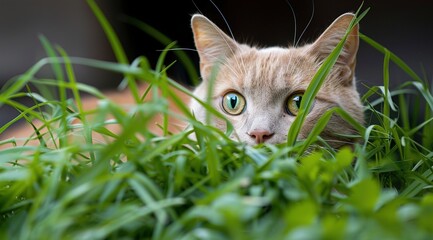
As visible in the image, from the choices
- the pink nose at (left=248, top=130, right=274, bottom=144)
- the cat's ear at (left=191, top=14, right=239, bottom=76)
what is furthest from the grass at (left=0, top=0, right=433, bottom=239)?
the cat's ear at (left=191, top=14, right=239, bottom=76)

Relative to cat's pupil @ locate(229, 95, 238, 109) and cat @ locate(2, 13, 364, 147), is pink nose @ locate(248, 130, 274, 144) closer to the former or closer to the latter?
cat @ locate(2, 13, 364, 147)

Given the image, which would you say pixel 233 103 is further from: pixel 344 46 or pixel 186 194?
pixel 186 194

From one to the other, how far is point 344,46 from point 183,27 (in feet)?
6.09

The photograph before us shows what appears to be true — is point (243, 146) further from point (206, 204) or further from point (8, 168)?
point (8, 168)

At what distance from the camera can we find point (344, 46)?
4.89ft

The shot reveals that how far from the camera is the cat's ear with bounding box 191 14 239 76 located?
5.14 feet

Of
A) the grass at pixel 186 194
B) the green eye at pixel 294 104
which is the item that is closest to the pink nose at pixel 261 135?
the green eye at pixel 294 104

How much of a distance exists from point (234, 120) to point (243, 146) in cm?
59

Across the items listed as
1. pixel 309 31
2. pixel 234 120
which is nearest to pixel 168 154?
pixel 234 120

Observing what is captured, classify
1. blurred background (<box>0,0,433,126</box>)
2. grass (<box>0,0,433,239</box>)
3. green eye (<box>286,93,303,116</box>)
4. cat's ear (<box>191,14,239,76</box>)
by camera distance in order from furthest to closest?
blurred background (<box>0,0,433,126</box>) < cat's ear (<box>191,14,239,76</box>) < green eye (<box>286,93,303,116</box>) < grass (<box>0,0,433,239</box>)

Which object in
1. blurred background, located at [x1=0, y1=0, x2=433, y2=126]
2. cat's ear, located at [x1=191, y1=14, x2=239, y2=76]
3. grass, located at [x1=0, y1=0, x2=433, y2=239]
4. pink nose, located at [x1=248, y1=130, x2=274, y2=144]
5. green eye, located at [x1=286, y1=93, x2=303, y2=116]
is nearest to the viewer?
grass, located at [x1=0, y1=0, x2=433, y2=239]

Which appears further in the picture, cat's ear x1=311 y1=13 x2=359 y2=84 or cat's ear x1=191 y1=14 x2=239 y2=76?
cat's ear x1=191 y1=14 x2=239 y2=76

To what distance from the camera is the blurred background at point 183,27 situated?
2.63 metres

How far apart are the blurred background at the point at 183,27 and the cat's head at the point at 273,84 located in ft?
2.08
